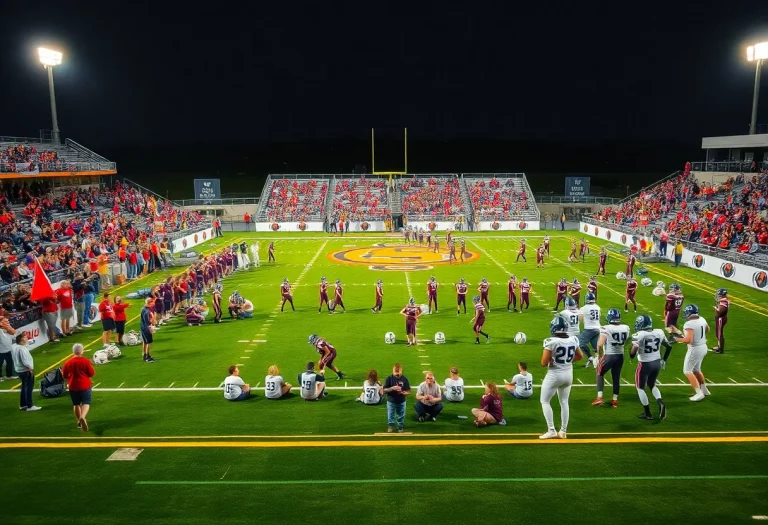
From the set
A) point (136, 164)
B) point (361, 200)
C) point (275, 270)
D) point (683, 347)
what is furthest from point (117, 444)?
point (136, 164)

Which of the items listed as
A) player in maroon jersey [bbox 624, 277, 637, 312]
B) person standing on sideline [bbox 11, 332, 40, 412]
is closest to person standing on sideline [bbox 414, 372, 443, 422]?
person standing on sideline [bbox 11, 332, 40, 412]

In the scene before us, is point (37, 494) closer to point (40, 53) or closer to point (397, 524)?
point (397, 524)

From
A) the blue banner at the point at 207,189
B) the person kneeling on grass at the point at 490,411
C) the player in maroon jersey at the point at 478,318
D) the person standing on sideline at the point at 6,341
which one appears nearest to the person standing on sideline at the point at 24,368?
the person standing on sideline at the point at 6,341

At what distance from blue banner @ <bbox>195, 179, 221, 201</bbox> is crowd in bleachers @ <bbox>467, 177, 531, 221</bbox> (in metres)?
21.9

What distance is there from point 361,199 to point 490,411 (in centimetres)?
4313

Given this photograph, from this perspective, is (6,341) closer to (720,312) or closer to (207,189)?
(720,312)

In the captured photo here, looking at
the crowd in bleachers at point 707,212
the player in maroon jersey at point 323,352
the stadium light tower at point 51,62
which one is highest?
the stadium light tower at point 51,62

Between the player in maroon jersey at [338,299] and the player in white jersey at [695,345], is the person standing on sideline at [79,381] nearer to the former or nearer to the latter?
the player in maroon jersey at [338,299]

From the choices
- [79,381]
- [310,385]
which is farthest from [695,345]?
[79,381]

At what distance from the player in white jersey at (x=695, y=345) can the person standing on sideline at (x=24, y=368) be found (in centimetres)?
1184

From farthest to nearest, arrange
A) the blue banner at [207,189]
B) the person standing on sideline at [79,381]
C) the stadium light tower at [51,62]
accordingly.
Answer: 1. the blue banner at [207,189]
2. the stadium light tower at [51,62]
3. the person standing on sideline at [79,381]

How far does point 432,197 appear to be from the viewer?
52219 millimetres

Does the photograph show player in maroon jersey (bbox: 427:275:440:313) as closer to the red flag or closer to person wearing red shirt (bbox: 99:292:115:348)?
person wearing red shirt (bbox: 99:292:115:348)

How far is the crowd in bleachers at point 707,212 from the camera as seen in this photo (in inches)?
1094
